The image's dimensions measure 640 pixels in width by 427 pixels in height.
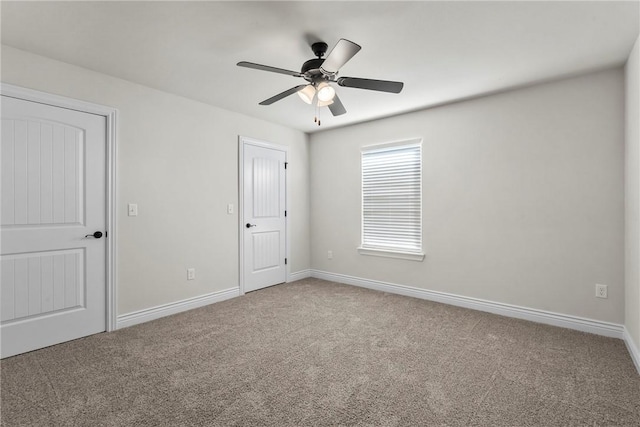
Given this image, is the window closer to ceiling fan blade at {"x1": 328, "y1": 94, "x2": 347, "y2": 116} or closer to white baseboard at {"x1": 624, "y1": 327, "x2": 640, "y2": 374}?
ceiling fan blade at {"x1": 328, "y1": 94, "x2": 347, "y2": 116}

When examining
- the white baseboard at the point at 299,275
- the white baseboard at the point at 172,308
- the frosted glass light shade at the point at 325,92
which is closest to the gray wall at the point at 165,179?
the white baseboard at the point at 172,308

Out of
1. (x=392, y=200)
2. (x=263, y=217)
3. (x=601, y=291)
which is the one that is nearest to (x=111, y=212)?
(x=263, y=217)

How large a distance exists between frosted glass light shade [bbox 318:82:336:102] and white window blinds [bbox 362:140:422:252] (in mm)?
1897

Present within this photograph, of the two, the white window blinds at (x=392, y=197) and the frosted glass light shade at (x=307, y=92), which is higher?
the frosted glass light shade at (x=307, y=92)

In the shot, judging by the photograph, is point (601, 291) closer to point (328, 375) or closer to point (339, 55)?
point (328, 375)

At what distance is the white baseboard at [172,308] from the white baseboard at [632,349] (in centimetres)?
391

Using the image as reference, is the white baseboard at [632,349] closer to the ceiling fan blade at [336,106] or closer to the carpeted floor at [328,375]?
the carpeted floor at [328,375]

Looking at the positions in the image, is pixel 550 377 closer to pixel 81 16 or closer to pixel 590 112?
pixel 590 112

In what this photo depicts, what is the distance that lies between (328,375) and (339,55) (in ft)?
7.22

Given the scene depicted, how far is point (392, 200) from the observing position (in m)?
4.35

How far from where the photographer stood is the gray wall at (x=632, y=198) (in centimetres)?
233

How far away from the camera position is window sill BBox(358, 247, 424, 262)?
13.3 ft

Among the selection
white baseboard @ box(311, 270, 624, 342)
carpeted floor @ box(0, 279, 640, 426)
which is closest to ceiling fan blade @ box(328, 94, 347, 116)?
carpeted floor @ box(0, 279, 640, 426)

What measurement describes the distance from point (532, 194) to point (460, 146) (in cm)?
93
